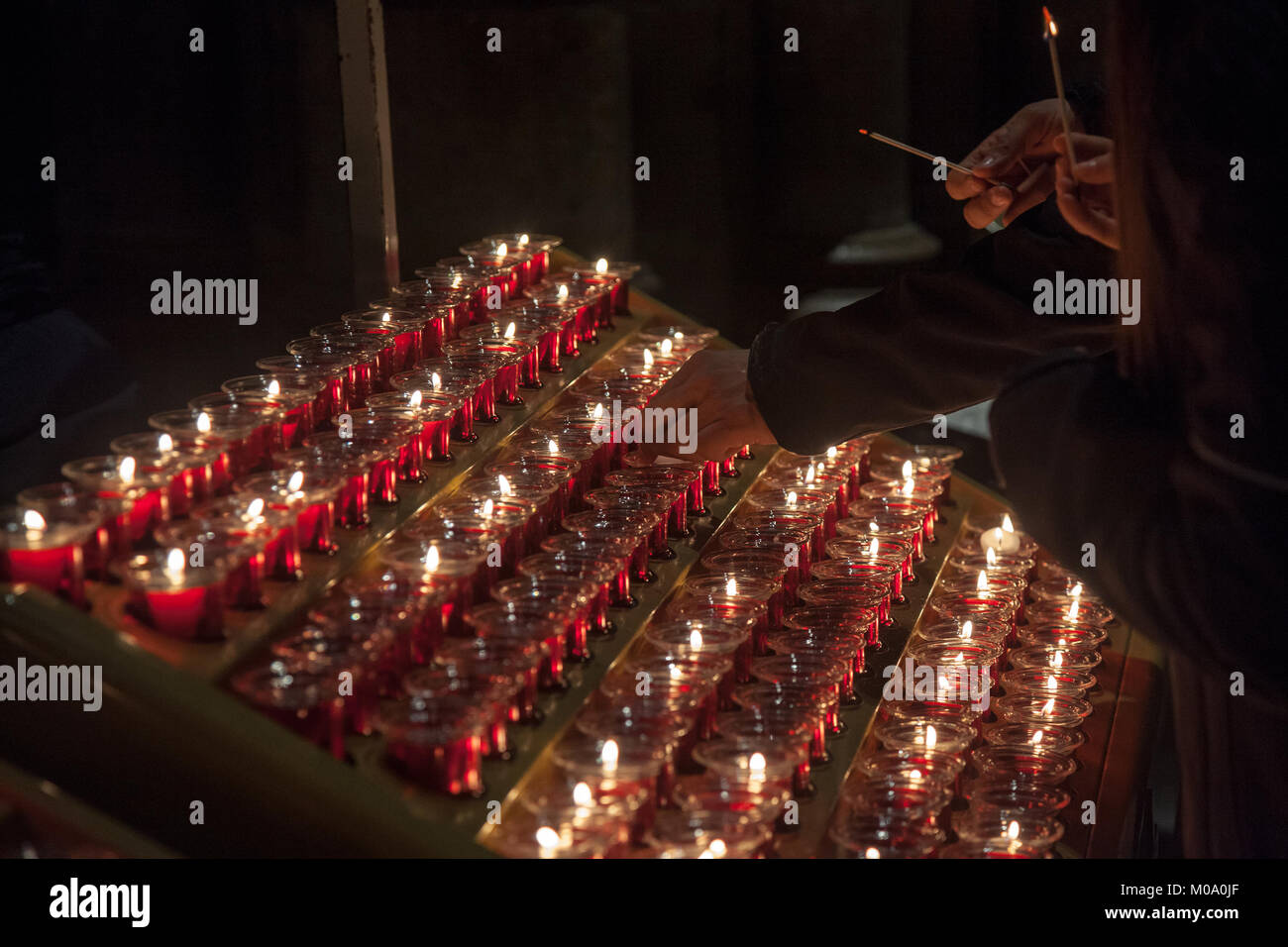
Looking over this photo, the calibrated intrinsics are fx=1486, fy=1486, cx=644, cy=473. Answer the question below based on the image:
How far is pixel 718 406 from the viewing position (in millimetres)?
3096

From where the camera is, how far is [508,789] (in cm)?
215

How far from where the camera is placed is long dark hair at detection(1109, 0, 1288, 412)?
182 cm

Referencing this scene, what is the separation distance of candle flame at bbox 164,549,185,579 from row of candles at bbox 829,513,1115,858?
107cm

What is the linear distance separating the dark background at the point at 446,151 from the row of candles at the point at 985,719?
189 cm

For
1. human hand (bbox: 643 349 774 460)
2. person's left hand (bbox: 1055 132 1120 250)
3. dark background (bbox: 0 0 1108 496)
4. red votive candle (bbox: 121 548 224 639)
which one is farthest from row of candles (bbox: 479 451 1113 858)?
dark background (bbox: 0 0 1108 496)

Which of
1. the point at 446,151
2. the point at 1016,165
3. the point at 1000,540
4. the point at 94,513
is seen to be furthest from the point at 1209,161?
the point at 446,151

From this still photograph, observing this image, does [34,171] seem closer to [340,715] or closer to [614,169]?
[340,715]

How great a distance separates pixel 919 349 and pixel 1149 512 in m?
1.12

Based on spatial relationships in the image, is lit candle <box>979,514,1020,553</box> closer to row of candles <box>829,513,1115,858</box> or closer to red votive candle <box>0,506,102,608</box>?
row of candles <box>829,513,1115,858</box>

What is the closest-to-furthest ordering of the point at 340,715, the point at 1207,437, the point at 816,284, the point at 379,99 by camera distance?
the point at 1207,437 < the point at 340,715 < the point at 379,99 < the point at 816,284

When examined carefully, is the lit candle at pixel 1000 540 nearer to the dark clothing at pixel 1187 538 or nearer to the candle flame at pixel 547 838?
the dark clothing at pixel 1187 538

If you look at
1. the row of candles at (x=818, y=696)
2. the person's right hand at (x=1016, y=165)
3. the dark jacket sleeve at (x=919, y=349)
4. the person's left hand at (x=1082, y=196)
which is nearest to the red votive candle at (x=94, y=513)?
the row of candles at (x=818, y=696)
